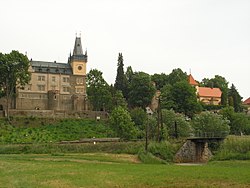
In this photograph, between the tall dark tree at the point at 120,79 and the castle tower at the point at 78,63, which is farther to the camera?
the tall dark tree at the point at 120,79

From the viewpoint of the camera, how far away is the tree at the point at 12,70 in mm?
75625

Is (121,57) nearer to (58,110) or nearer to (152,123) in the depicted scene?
(58,110)

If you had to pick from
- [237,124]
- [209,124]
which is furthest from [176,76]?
[209,124]

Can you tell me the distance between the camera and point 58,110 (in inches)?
3349

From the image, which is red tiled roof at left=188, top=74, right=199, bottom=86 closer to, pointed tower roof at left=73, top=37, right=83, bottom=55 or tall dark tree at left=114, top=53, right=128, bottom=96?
tall dark tree at left=114, top=53, right=128, bottom=96

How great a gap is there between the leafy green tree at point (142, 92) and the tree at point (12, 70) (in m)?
25.8

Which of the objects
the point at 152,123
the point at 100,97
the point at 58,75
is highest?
the point at 58,75

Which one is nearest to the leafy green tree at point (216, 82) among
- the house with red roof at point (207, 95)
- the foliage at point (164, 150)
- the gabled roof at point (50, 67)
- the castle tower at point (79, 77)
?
the house with red roof at point (207, 95)

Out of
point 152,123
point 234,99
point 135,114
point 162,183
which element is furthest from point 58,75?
point 162,183

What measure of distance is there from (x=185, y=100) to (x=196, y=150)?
38.1 m

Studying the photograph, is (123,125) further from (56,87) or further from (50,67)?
(50,67)

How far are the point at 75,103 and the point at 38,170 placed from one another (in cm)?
6659

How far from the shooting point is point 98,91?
85.2 metres

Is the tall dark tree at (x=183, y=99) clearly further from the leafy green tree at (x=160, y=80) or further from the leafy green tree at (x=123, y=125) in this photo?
the leafy green tree at (x=123, y=125)
